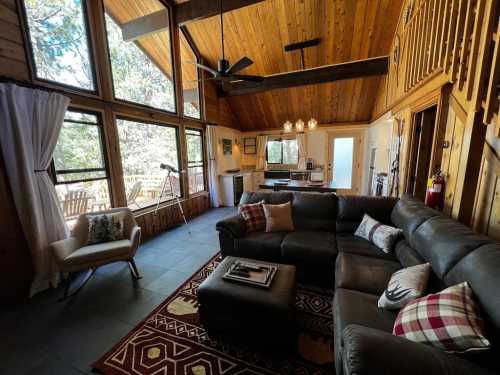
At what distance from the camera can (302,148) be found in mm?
6871

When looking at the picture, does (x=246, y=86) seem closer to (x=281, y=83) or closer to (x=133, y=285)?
(x=281, y=83)

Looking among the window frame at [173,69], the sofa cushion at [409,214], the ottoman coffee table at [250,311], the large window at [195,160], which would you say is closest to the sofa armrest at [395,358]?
the ottoman coffee table at [250,311]

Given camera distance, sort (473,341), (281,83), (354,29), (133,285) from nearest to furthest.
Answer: (473,341)
(133,285)
(354,29)
(281,83)

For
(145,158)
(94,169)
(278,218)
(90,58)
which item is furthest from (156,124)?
(278,218)

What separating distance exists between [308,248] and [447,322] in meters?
1.31

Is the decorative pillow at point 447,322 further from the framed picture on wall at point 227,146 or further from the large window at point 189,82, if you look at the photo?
the framed picture on wall at point 227,146

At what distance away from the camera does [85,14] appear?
2.80m

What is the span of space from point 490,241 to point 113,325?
283cm

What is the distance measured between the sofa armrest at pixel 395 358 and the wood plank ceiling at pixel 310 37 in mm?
4745

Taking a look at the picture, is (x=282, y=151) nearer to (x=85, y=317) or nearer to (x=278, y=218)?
(x=278, y=218)

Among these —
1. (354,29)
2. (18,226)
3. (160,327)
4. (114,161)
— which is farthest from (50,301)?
(354,29)

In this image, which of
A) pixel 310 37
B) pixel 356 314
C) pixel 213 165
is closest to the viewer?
pixel 356 314

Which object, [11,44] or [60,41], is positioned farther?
[60,41]

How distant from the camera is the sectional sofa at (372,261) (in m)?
0.85
